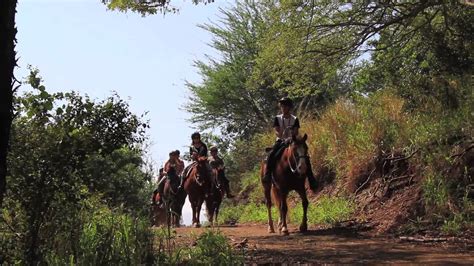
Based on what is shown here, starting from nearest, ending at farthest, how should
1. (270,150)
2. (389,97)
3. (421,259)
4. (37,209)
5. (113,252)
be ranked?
(113,252) < (37,209) < (421,259) < (270,150) < (389,97)

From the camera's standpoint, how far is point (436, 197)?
10594mm

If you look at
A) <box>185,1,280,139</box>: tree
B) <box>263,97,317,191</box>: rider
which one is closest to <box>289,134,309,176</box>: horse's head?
<box>263,97,317,191</box>: rider

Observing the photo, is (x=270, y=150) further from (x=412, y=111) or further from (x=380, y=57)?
(x=380, y=57)

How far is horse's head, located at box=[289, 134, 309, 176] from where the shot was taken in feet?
34.8

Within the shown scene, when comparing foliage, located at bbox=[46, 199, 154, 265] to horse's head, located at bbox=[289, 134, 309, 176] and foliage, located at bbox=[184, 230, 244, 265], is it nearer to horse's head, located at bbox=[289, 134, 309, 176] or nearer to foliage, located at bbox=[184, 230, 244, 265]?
foliage, located at bbox=[184, 230, 244, 265]

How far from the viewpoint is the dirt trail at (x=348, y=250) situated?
761 centimetres

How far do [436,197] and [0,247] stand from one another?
295 inches

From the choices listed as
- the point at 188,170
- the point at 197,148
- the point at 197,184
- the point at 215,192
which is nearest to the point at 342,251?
the point at 197,148

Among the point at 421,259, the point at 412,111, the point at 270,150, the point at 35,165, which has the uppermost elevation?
the point at 412,111

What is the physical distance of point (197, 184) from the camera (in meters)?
15.7

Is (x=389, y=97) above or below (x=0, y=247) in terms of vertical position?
above

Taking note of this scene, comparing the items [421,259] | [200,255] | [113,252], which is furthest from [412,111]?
[113,252]

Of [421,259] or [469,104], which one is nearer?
[421,259]

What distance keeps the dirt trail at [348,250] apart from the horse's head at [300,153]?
1.22 metres
